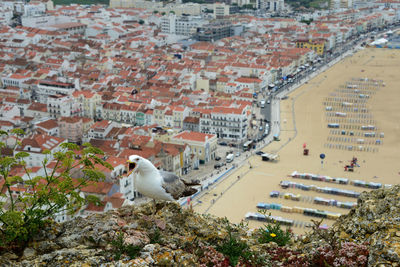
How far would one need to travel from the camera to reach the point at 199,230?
1074 cm

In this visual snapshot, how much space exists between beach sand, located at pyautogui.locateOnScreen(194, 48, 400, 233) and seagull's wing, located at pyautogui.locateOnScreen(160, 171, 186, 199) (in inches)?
857

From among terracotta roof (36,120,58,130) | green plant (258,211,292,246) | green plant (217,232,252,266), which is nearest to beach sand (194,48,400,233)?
green plant (258,211,292,246)

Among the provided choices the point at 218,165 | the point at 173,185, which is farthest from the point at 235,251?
the point at 218,165

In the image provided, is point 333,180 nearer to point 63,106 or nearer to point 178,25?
point 63,106

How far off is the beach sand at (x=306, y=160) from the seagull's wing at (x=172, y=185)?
2177 cm

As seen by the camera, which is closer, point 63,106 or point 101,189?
point 101,189

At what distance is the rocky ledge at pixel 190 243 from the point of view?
8.95 meters

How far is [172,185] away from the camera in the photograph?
10.8m

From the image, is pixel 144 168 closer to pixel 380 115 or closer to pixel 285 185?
pixel 285 185

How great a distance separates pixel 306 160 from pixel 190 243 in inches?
1495

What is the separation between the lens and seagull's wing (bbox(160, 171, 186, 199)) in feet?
35.0

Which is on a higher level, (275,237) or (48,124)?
(275,237)

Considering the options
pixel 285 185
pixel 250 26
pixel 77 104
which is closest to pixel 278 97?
pixel 77 104

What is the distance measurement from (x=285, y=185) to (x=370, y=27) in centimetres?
11187
